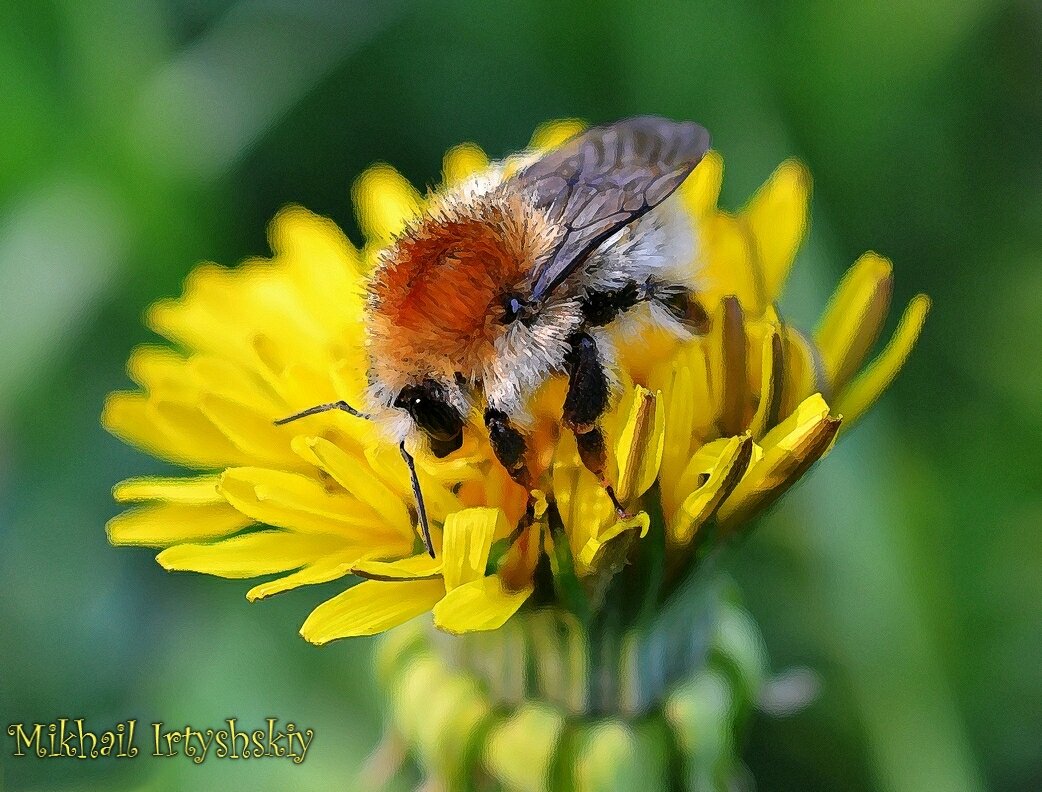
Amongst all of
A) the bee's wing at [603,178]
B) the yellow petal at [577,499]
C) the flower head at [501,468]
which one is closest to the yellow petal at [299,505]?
the flower head at [501,468]

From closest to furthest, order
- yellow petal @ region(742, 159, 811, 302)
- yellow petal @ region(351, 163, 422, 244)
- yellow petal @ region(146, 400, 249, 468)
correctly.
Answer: yellow petal @ region(146, 400, 249, 468) < yellow petal @ region(742, 159, 811, 302) < yellow petal @ region(351, 163, 422, 244)

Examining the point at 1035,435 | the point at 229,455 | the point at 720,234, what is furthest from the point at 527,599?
the point at 1035,435

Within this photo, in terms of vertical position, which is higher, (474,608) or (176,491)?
(176,491)

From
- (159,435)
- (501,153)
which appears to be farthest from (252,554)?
(501,153)

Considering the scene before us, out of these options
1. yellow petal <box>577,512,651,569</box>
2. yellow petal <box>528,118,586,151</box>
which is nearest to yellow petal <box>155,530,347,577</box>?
yellow petal <box>577,512,651,569</box>

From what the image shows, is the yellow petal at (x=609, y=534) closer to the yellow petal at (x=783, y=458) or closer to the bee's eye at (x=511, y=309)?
the yellow petal at (x=783, y=458)

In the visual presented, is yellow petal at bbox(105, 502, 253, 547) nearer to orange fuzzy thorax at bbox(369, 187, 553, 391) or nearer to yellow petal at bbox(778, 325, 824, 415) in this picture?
orange fuzzy thorax at bbox(369, 187, 553, 391)

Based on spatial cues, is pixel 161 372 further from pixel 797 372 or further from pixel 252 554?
pixel 797 372
